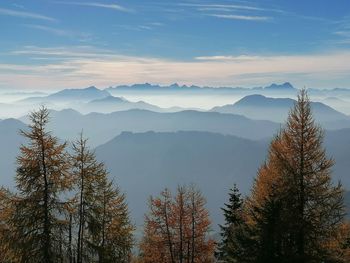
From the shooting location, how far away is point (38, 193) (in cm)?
2444

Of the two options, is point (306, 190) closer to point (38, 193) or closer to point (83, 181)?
point (83, 181)

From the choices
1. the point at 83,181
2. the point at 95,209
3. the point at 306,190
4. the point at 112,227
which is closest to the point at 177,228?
the point at 112,227

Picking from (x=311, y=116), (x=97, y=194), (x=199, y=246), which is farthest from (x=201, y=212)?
(x=311, y=116)

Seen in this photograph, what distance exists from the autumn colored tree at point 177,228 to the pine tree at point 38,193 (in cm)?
1491

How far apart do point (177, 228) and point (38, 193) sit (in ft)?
55.6

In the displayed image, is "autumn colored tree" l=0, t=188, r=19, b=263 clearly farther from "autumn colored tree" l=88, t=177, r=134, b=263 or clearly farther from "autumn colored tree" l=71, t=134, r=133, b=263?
"autumn colored tree" l=88, t=177, r=134, b=263

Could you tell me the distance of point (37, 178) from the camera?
24484 millimetres

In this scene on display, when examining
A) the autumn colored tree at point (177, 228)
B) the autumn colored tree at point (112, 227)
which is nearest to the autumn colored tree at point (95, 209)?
the autumn colored tree at point (112, 227)

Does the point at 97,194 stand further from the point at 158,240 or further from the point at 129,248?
the point at 158,240

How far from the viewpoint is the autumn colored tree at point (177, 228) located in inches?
1518

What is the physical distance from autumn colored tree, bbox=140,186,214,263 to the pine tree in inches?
587

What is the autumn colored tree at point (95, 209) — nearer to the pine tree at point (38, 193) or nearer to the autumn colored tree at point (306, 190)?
the pine tree at point (38, 193)

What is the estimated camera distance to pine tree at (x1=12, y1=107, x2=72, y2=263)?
24.2m

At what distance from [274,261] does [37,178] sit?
520 inches
